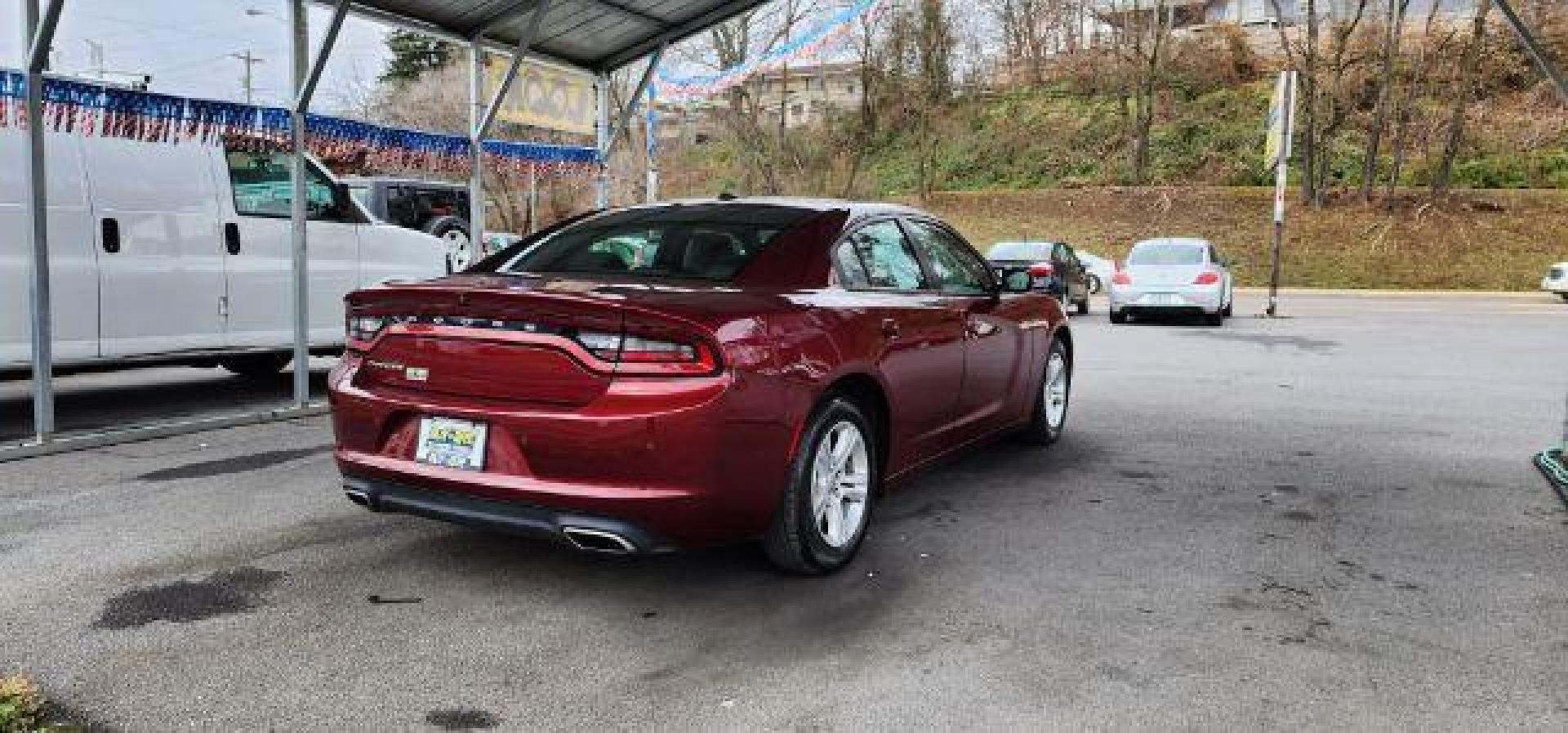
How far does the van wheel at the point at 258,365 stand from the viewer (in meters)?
9.62

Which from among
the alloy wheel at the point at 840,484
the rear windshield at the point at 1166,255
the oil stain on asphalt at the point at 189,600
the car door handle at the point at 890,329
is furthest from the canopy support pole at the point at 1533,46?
the rear windshield at the point at 1166,255

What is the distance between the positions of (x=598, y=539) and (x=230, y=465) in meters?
3.55

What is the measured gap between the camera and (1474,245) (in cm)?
2939

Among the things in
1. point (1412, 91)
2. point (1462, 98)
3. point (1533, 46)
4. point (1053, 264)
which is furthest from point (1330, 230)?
point (1533, 46)

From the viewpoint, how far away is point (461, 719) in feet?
10.1

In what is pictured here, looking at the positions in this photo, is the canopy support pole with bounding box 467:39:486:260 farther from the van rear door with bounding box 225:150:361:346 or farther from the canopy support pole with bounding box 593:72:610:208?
the canopy support pole with bounding box 593:72:610:208

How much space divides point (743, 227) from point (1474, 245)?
3046 centimetres

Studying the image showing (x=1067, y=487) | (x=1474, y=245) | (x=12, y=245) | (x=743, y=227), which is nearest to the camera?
(x=743, y=227)

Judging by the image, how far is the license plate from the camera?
3805mm

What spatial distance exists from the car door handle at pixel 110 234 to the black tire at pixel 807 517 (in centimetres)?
544

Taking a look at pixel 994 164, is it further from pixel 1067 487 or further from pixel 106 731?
pixel 106 731

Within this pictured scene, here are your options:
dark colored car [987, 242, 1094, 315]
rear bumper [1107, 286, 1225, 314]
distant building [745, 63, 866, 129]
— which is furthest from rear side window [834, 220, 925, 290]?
distant building [745, 63, 866, 129]

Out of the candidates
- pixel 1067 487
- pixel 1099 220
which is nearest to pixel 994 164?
pixel 1099 220

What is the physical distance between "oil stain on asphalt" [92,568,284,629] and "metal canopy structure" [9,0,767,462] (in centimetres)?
289
